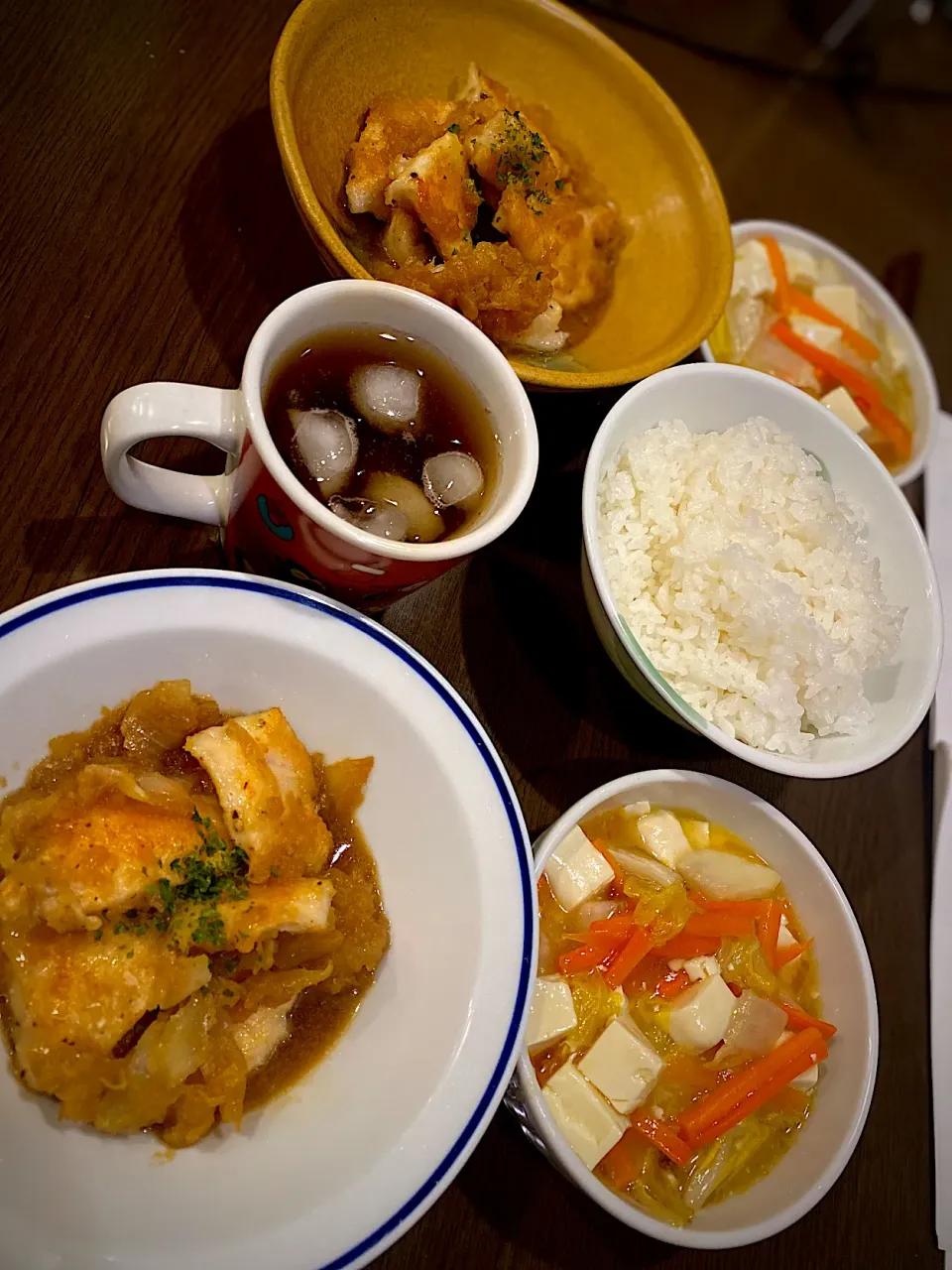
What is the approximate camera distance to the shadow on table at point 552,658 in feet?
5.69

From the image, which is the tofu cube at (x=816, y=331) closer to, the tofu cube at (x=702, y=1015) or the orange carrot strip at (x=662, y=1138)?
A: the tofu cube at (x=702, y=1015)

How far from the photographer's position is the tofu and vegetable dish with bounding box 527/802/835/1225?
4.82 ft

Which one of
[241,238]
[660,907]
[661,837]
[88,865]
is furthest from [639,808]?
[241,238]

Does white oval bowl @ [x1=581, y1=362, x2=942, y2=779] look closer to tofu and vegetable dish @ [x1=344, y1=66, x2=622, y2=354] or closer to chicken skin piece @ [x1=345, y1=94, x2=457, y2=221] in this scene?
tofu and vegetable dish @ [x1=344, y1=66, x2=622, y2=354]

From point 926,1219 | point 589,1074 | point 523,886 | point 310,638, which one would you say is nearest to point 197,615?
point 310,638

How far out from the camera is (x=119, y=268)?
5.39 ft

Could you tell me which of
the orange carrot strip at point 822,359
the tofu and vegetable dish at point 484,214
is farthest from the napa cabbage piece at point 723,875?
the orange carrot strip at point 822,359

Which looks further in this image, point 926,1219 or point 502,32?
point 502,32

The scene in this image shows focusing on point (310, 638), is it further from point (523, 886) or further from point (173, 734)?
point (523, 886)

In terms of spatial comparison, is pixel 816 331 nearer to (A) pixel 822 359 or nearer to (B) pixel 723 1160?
(A) pixel 822 359

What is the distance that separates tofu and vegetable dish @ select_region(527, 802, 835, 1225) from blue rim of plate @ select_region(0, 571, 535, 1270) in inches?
9.3

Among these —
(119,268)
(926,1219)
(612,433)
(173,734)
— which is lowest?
(926,1219)

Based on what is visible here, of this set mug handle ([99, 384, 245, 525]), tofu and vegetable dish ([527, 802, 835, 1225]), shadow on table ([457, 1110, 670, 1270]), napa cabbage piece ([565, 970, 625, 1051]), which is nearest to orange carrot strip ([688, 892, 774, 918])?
tofu and vegetable dish ([527, 802, 835, 1225])

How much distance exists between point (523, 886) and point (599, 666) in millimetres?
628
